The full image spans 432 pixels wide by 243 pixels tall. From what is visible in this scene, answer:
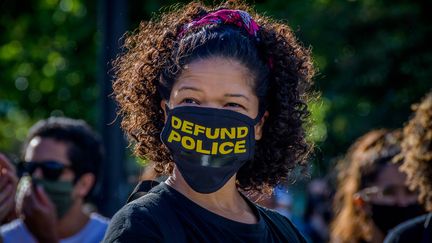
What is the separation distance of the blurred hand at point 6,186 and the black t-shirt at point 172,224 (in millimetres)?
1628

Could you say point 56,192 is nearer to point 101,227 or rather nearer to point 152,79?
point 101,227

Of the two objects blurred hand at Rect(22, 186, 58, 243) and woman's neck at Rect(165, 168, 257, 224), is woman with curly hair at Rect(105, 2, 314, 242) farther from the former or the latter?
blurred hand at Rect(22, 186, 58, 243)

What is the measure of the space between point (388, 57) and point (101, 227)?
6716 millimetres

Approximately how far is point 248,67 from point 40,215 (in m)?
2.50

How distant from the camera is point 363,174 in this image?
21.8 ft

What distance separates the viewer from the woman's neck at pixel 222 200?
10.1 feet

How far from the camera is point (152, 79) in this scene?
3.40 m

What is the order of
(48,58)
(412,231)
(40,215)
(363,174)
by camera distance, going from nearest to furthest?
(412,231) → (40,215) → (363,174) → (48,58)

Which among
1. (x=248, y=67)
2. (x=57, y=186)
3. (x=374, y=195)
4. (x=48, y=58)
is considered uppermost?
(x=48, y=58)

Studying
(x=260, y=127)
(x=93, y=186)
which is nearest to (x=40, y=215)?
(x=93, y=186)

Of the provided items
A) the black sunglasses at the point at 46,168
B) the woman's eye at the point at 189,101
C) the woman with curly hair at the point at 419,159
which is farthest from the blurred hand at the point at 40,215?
the woman's eye at the point at 189,101

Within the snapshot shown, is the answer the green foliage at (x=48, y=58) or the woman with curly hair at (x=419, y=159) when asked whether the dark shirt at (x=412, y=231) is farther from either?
the green foliage at (x=48, y=58)

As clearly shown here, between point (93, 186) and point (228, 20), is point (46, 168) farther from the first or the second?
point (228, 20)

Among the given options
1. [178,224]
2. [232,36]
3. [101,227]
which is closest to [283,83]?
[232,36]
